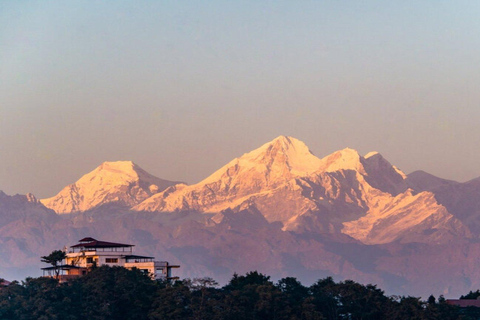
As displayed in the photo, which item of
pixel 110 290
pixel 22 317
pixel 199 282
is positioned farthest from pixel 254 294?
pixel 22 317

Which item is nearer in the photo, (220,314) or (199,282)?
(220,314)

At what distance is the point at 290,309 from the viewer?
188m

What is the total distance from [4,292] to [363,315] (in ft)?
182

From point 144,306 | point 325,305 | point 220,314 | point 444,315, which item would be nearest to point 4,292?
point 144,306

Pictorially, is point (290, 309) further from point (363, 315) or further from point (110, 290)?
point (110, 290)

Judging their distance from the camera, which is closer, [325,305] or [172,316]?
[172,316]

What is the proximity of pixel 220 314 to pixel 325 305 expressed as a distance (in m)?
22.1

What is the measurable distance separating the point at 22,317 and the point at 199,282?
28.4 meters

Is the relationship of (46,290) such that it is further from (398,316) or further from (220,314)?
(398,316)

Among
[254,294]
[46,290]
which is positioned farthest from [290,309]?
[46,290]

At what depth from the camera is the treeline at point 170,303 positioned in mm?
185875

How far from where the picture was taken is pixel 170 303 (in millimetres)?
186250

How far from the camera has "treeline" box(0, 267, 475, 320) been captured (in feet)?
610

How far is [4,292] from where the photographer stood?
194 metres
